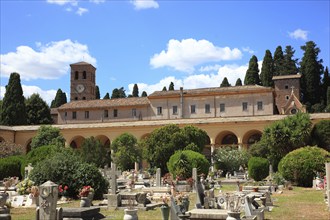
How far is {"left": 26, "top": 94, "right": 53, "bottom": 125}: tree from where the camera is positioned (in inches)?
2633

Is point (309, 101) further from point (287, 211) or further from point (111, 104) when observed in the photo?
point (287, 211)

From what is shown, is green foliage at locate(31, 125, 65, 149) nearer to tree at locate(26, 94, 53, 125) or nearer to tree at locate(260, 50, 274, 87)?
tree at locate(26, 94, 53, 125)

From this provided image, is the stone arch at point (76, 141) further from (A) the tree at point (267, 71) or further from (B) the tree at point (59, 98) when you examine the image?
(A) the tree at point (267, 71)

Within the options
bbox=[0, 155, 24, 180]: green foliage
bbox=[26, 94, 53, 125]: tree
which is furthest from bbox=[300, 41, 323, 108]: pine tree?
bbox=[0, 155, 24, 180]: green foliage

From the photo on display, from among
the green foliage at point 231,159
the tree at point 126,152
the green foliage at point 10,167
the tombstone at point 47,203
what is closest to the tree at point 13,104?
the tree at point 126,152

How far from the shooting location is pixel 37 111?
6756 centimetres

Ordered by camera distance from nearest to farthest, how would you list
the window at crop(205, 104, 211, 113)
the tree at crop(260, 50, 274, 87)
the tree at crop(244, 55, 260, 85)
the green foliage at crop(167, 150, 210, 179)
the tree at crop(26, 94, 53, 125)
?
the green foliage at crop(167, 150, 210, 179)
the window at crop(205, 104, 211, 113)
the tree at crop(26, 94, 53, 125)
the tree at crop(260, 50, 274, 87)
the tree at crop(244, 55, 260, 85)

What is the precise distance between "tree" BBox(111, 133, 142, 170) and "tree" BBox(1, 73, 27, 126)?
70.6ft

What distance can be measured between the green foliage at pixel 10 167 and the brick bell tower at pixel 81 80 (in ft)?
130

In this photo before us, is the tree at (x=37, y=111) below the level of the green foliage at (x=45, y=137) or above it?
above

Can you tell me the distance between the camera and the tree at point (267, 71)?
69250 mm

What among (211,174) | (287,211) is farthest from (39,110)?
(287,211)

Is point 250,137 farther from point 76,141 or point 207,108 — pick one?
point 76,141

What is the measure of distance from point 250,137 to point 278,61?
100ft
